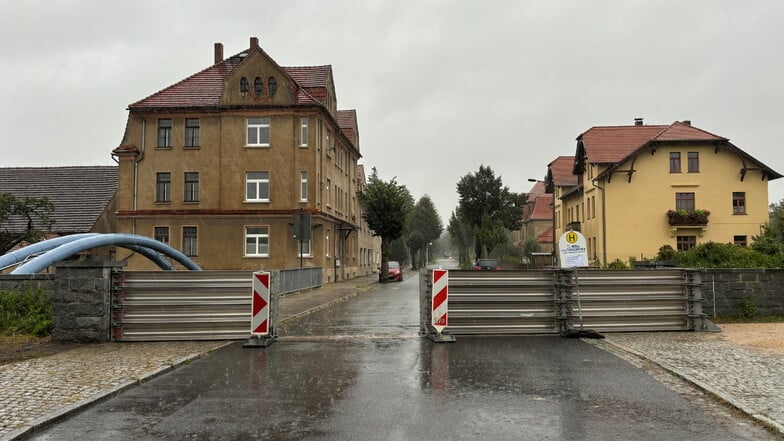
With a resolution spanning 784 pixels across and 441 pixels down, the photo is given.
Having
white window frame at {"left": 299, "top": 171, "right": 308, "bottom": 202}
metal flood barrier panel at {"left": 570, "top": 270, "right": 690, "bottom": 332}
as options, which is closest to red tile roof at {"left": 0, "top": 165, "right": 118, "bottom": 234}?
white window frame at {"left": 299, "top": 171, "right": 308, "bottom": 202}

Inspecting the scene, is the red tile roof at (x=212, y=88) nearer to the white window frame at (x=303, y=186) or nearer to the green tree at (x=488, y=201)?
the white window frame at (x=303, y=186)

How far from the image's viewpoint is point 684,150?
42281 millimetres

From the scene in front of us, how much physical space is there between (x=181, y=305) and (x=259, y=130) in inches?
1075

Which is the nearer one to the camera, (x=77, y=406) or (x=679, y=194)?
(x=77, y=406)

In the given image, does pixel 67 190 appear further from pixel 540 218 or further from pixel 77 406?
pixel 540 218

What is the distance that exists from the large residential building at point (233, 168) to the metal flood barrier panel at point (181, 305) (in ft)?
82.3

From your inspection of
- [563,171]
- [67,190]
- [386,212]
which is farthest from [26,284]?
[563,171]

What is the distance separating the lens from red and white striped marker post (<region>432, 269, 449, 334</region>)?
11.1 meters

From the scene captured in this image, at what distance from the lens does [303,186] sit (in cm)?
3691

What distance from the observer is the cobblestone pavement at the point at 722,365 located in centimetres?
650

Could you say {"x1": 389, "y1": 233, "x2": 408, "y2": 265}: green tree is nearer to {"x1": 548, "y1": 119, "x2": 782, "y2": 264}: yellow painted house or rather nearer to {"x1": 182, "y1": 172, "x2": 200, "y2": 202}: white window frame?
{"x1": 548, "y1": 119, "x2": 782, "y2": 264}: yellow painted house

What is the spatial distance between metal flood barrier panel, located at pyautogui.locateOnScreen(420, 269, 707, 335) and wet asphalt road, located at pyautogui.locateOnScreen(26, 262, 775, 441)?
4.37 feet

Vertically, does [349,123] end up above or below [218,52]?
below

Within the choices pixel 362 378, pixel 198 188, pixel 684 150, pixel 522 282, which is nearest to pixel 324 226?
pixel 198 188
